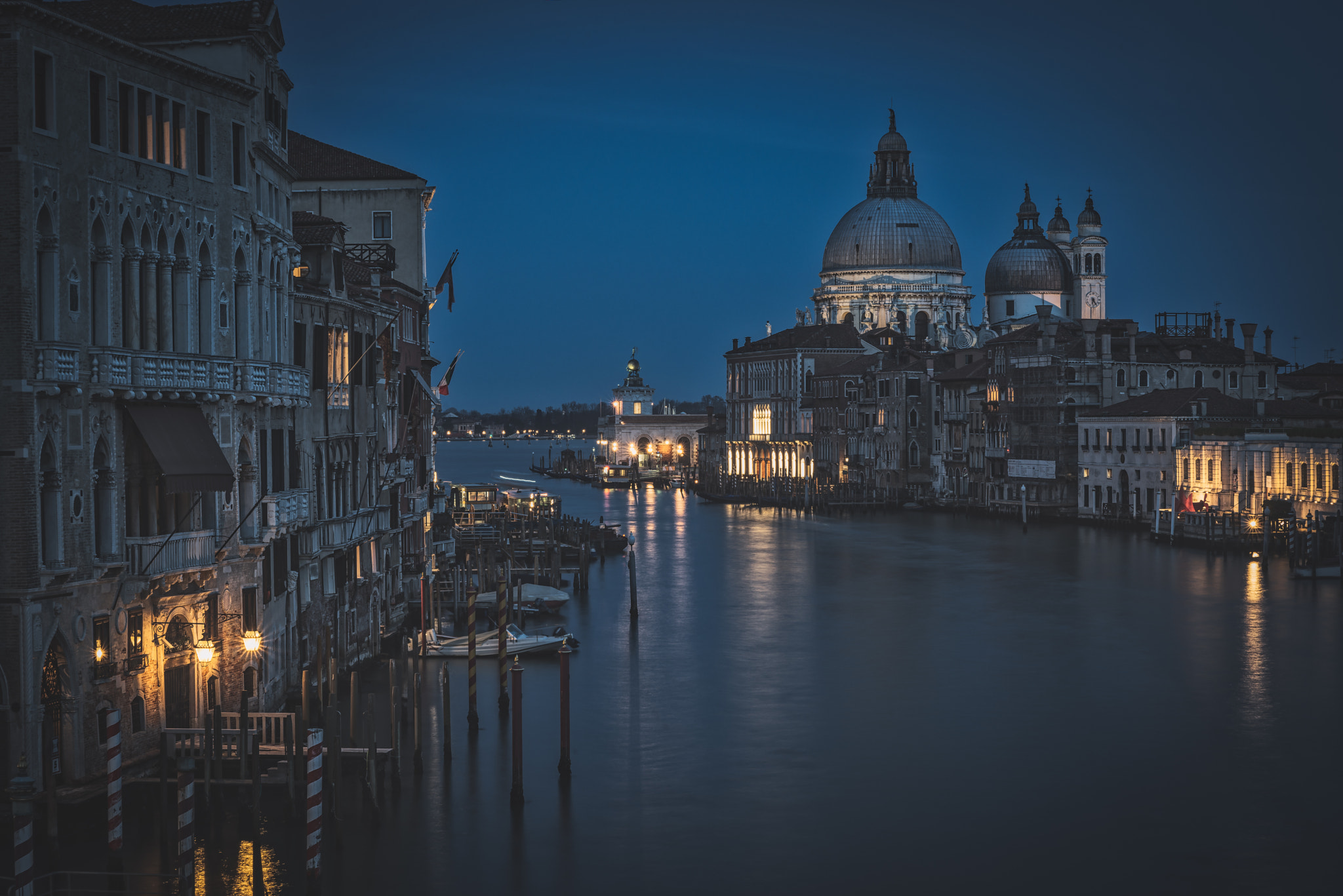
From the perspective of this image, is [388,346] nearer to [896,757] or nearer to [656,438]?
[896,757]

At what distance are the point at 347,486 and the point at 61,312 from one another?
862 centimetres

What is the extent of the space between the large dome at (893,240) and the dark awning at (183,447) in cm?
8673

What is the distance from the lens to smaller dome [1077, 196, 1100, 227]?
94.5 meters

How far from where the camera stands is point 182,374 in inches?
615

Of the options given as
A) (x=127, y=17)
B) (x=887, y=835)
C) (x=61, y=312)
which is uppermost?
(x=127, y=17)

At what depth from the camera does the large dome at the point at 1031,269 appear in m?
93.7

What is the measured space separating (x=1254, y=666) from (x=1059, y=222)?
7642cm

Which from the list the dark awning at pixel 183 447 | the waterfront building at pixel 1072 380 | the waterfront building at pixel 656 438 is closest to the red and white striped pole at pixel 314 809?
the dark awning at pixel 183 447

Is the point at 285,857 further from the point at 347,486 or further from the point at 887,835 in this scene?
the point at 347,486

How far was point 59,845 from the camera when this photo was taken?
550 inches

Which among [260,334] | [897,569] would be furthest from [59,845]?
[897,569]

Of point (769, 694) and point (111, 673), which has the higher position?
point (111, 673)

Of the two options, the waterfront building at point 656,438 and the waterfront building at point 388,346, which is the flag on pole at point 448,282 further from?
the waterfront building at point 656,438

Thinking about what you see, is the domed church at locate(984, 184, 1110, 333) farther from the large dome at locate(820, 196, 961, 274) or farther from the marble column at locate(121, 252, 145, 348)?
the marble column at locate(121, 252, 145, 348)
